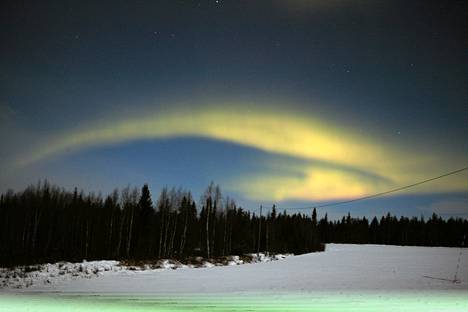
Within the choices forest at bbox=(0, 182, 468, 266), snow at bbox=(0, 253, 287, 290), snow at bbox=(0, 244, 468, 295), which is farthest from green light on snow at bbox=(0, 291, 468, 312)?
forest at bbox=(0, 182, 468, 266)

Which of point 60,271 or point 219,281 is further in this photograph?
point 60,271

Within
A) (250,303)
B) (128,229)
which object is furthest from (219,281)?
(128,229)

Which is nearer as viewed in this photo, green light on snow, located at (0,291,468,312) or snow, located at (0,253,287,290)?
green light on snow, located at (0,291,468,312)

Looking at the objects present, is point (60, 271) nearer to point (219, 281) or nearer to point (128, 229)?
point (219, 281)


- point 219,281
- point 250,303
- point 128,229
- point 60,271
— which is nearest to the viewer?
point 250,303

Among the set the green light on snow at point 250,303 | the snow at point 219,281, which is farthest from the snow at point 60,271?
the green light on snow at point 250,303

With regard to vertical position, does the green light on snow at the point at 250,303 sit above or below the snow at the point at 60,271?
above

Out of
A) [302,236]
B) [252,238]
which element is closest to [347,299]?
[252,238]

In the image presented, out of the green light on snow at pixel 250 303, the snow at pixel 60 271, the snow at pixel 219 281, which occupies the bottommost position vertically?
the snow at pixel 60 271

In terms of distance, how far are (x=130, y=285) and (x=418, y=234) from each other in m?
171

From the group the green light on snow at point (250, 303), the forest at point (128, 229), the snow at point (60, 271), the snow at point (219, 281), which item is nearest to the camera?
the green light on snow at point (250, 303)

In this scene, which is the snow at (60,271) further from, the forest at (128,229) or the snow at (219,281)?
the forest at (128,229)

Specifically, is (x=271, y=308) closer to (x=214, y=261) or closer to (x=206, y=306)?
(x=206, y=306)

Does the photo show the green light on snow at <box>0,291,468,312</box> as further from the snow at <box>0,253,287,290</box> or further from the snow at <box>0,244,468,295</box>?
the snow at <box>0,253,287,290</box>
